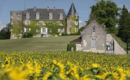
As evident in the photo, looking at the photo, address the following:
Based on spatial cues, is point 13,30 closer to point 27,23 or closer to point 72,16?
point 27,23

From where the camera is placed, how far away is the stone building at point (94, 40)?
1560 inches

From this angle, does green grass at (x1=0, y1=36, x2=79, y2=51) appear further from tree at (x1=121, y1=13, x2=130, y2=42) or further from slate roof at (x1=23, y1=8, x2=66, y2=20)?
slate roof at (x1=23, y1=8, x2=66, y2=20)

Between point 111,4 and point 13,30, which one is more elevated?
point 111,4

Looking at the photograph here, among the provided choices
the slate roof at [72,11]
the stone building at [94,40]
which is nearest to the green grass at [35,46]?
the stone building at [94,40]

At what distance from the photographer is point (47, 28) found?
81.7 meters

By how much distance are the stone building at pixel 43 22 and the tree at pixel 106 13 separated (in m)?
10.1

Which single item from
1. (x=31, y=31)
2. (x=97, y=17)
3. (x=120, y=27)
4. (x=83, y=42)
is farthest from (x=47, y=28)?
(x=83, y=42)

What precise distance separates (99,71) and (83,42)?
116 feet

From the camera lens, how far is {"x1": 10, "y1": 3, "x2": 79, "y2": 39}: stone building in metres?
80.4

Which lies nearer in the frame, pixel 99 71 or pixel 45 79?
pixel 45 79

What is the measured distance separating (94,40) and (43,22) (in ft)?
142

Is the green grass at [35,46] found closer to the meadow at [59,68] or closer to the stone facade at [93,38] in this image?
the stone facade at [93,38]

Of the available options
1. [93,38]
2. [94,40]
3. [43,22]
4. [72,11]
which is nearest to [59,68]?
[93,38]

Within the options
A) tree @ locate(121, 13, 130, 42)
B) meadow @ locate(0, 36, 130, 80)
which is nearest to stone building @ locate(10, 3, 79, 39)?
tree @ locate(121, 13, 130, 42)
